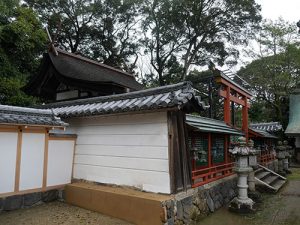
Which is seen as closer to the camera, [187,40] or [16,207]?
[16,207]

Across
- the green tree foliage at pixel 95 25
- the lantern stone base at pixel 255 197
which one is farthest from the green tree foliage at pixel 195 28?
the lantern stone base at pixel 255 197

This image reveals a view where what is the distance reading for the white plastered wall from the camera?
21.2ft

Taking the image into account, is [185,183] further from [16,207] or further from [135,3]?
[135,3]

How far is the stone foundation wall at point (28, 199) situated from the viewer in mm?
6816

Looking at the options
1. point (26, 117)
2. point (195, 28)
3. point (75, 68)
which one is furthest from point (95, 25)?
point (26, 117)

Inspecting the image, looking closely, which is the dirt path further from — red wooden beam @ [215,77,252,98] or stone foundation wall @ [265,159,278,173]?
stone foundation wall @ [265,159,278,173]

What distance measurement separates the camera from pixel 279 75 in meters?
21.8

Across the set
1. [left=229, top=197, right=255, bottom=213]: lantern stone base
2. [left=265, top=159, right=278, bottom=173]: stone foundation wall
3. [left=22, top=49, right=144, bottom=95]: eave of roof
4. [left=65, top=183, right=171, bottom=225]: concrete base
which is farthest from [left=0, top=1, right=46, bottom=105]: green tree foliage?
[left=265, top=159, right=278, bottom=173]: stone foundation wall

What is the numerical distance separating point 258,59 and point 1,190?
2329 centimetres

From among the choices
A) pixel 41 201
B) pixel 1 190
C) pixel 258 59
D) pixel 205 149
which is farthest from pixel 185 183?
pixel 258 59

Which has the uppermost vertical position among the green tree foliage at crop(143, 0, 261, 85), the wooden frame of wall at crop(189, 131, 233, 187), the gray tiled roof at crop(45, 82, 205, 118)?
the green tree foliage at crop(143, 0, 261, 85)

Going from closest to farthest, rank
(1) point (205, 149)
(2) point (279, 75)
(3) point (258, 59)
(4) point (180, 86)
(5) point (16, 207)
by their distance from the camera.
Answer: (4) point (180, 86), (5) point (16, 207), (1) point (205, 149), (2) point (279, 75), (3) point (258, 59)

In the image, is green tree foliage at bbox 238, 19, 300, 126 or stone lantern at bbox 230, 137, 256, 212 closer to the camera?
stone lantern at bbox 230, 137, 256, 212

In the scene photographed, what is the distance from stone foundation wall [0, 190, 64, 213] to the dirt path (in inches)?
175
